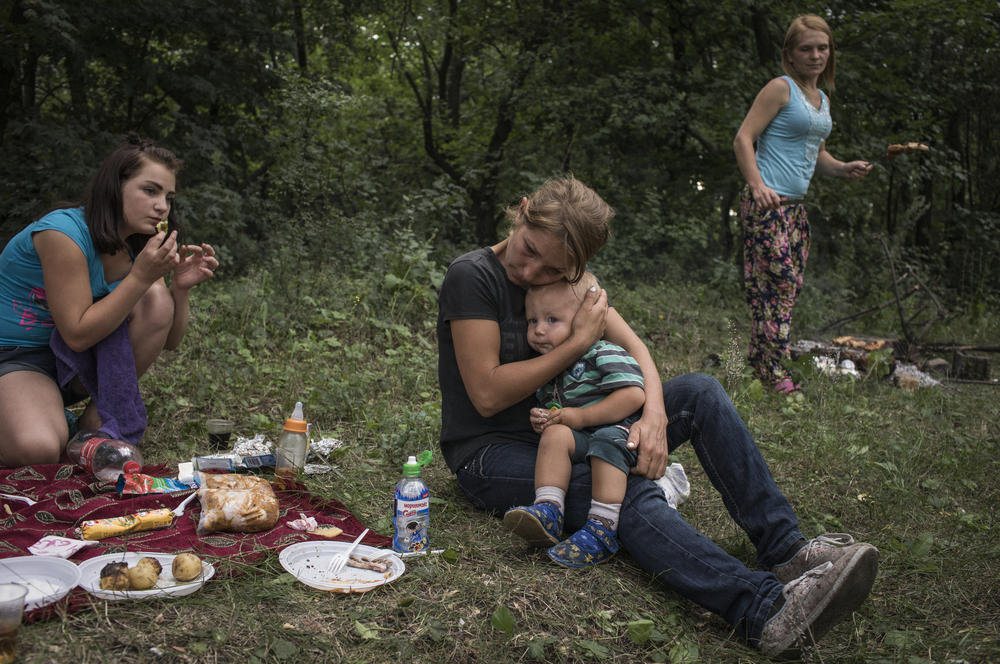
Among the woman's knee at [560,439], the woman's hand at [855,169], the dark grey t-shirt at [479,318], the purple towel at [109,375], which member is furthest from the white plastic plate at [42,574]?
the woman's hand at [855,169]

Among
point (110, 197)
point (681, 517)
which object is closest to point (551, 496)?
point (681, 517)

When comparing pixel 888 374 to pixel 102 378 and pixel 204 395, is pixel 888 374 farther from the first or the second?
pixel 102 378

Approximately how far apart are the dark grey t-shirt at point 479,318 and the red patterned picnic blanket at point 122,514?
48 cm

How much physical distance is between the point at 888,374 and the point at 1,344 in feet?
18.6

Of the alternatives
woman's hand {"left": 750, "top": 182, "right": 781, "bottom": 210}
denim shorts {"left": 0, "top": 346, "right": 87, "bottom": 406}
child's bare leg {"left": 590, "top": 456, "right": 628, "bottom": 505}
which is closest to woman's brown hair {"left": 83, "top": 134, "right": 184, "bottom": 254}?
denim shorts {"left": 0, "top": 346, "right": 87, "bottom": 406}

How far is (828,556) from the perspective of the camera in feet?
6.90

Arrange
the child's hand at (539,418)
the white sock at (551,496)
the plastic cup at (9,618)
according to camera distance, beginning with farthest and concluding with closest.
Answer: the child's hand at (539,418) → the white sock at (551,496) → the plastic cup at (9,618)

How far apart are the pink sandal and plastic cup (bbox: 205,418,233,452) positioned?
345 centimetres

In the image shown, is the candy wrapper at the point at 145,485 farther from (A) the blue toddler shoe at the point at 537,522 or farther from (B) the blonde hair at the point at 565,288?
→ (B) the blonde hair at the point at 565,288

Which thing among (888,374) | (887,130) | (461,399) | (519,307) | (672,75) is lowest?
(888,374)

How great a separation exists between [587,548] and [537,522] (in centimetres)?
18

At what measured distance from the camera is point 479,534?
2.59 m

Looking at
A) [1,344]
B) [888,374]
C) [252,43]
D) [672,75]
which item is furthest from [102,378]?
[672,75]

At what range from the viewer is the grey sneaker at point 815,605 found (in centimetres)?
Answer: 191
